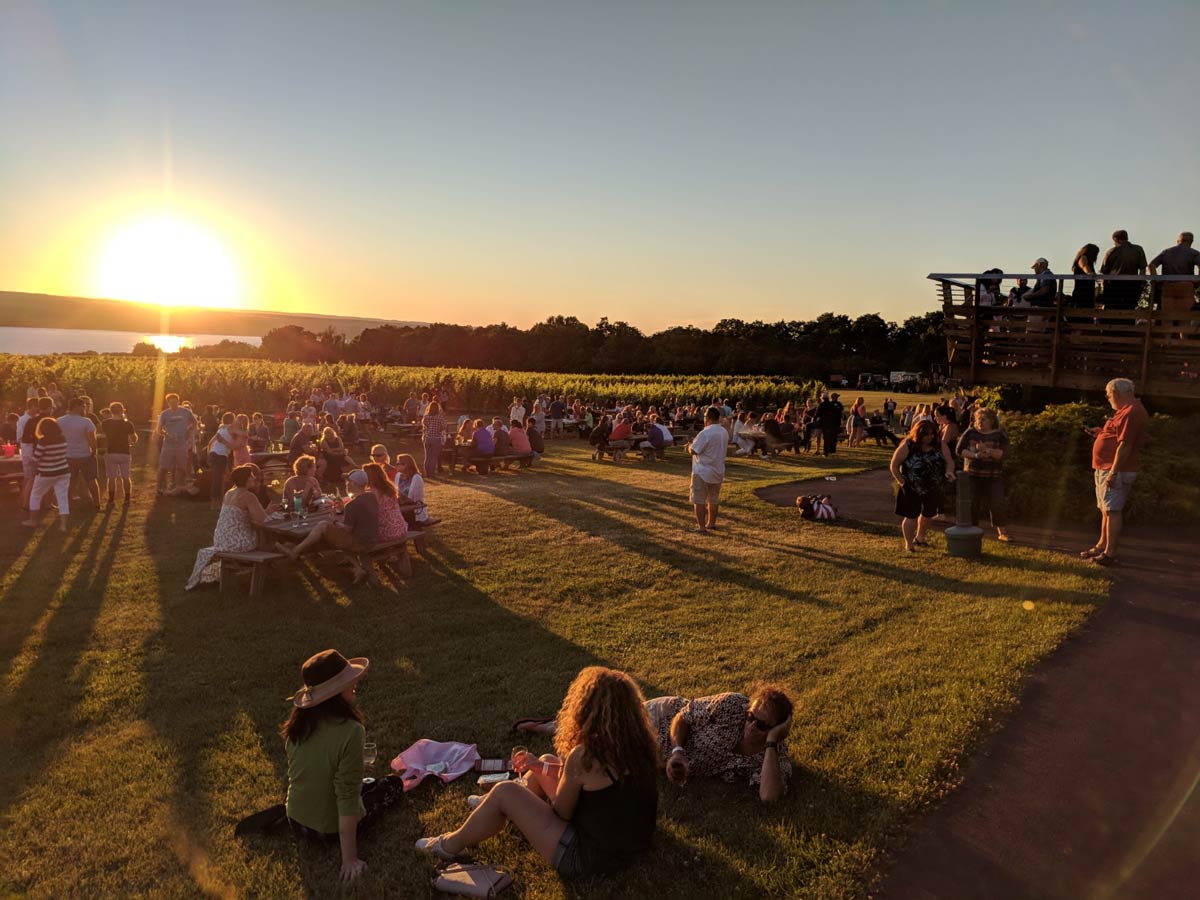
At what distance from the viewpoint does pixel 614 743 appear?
371 cm

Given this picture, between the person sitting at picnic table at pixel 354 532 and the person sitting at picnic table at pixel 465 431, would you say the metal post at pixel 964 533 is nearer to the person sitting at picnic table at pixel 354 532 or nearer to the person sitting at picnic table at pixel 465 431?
the person sitting at picnic table at pixel 354 532

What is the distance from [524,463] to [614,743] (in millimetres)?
15768

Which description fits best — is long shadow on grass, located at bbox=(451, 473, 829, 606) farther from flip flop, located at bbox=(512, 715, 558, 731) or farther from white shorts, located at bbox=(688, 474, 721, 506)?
flip flop, located at bbox=(512, 715, 558, 731)

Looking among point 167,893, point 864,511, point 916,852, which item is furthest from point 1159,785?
point 864,511

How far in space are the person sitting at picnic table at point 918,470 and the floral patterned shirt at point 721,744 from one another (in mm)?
5882

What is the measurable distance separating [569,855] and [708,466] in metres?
7.58

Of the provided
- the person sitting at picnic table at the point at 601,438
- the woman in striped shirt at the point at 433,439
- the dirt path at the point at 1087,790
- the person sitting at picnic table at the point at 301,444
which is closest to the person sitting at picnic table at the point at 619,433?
the person sitting at picnic table at the point at 601,438

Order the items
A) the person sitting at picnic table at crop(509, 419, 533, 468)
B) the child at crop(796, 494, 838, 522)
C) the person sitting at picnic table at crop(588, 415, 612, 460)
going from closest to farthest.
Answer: the child at crop(796, 494, 838, 522)
the person sitting at picnic table at crop(509, 419, 533, 468)
the person sitting at picnic table at crop(588, 415, 612, 460)

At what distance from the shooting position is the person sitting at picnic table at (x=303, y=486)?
9.96m

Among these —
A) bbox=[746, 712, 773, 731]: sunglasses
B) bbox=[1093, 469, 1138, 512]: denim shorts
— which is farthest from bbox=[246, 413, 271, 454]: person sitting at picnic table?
bbox=[1093, 469, 1138, 512]: denim shorts

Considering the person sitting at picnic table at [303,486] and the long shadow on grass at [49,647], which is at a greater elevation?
the person sitting at picnic table at [303,486]

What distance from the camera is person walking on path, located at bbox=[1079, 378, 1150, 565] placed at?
833 cm

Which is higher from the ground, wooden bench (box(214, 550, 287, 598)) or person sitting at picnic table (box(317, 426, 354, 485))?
person sitting at picnic table (box(317, 426, 354, 485))

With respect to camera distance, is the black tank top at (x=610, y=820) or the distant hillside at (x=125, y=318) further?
the distant hillside at (x=125, y=318)
